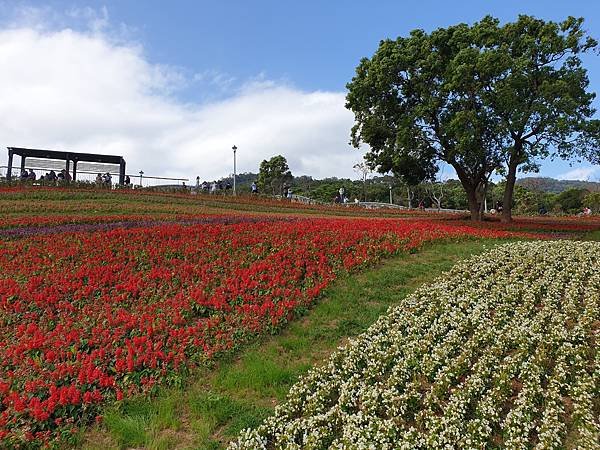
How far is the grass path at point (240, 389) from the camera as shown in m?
5.25

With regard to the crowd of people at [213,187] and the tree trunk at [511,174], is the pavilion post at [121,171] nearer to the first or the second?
the crowd of people at [213,187]

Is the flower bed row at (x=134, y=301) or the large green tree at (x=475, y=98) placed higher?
the large green tree at (x=475, y=98)

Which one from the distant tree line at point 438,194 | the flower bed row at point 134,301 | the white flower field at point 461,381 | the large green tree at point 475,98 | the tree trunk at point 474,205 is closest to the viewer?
the white flower field at point 461,381

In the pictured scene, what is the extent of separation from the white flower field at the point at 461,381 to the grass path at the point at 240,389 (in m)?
0.38

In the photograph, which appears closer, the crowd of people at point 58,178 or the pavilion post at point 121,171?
the crowd of people at point 58,178

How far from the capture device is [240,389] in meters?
6.13

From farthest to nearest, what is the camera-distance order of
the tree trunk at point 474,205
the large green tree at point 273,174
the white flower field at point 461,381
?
the large green tree at point 273,174, the tree trunk at point 474,205, the white flower field at point 461,381

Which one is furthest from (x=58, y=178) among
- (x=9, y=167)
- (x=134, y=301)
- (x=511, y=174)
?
(x=511, y=174)

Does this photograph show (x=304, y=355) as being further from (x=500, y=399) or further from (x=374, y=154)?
(x=374, y=154)

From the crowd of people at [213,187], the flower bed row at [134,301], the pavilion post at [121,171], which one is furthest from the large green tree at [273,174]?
the flower bed row at [134,301]

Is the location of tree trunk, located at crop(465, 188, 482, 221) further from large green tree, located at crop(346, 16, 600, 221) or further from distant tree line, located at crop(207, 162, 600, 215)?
distant tree line, located at crop(207, 162, 600, 215)

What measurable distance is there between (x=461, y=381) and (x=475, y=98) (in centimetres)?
1720

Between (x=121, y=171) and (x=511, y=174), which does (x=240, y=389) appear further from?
(x=121, y=171)

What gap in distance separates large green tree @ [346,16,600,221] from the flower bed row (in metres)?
8.20
